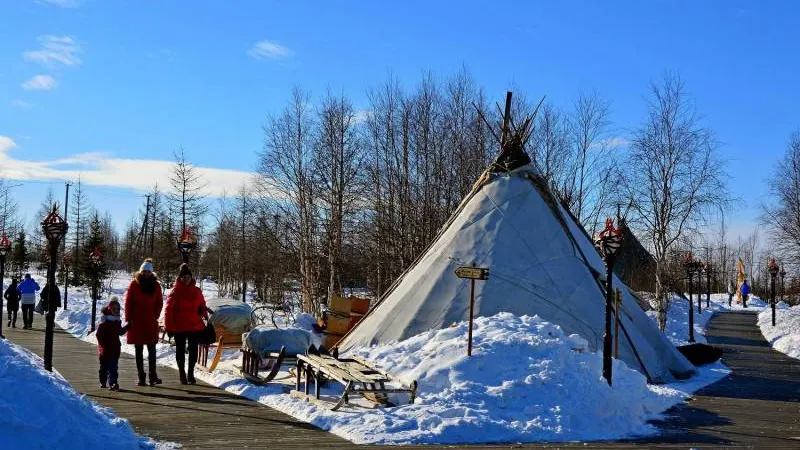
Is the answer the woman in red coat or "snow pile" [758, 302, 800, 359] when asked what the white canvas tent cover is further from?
"snow pile" [758, 302, 800, 359]

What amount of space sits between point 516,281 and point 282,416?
521 centimetres

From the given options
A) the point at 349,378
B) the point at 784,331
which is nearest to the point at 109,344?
the point at 349,378

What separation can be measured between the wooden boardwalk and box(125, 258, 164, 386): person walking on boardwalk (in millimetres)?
631

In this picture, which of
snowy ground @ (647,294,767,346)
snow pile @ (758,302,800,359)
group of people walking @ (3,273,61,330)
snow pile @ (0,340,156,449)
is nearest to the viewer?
snow pile @ (0,340,156,449)

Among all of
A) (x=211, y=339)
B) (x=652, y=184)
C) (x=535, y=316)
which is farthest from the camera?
(x=652, y=184)

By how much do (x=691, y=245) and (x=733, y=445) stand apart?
21.5 meters

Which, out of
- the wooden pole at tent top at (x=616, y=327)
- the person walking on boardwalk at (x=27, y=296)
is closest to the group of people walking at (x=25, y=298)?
the person walking on boardwalk at (x=27, y=296)

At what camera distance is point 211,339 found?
40.0 ft

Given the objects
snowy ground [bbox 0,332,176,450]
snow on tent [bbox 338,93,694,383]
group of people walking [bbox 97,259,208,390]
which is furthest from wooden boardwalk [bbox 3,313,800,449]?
snow on tent [bbox 338,93,694,383]

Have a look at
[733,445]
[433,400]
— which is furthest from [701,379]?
[433,400]

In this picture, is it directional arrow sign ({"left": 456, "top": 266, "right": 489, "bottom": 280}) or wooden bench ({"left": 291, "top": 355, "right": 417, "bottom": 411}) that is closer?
wooden bench ({"left": 291, "top": 355, "right": 417, "bottom": 411})

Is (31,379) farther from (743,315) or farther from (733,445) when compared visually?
(743,315)

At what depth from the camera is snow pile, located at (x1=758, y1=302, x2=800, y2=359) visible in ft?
72.3

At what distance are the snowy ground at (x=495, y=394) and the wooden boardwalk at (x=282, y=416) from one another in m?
0.30
